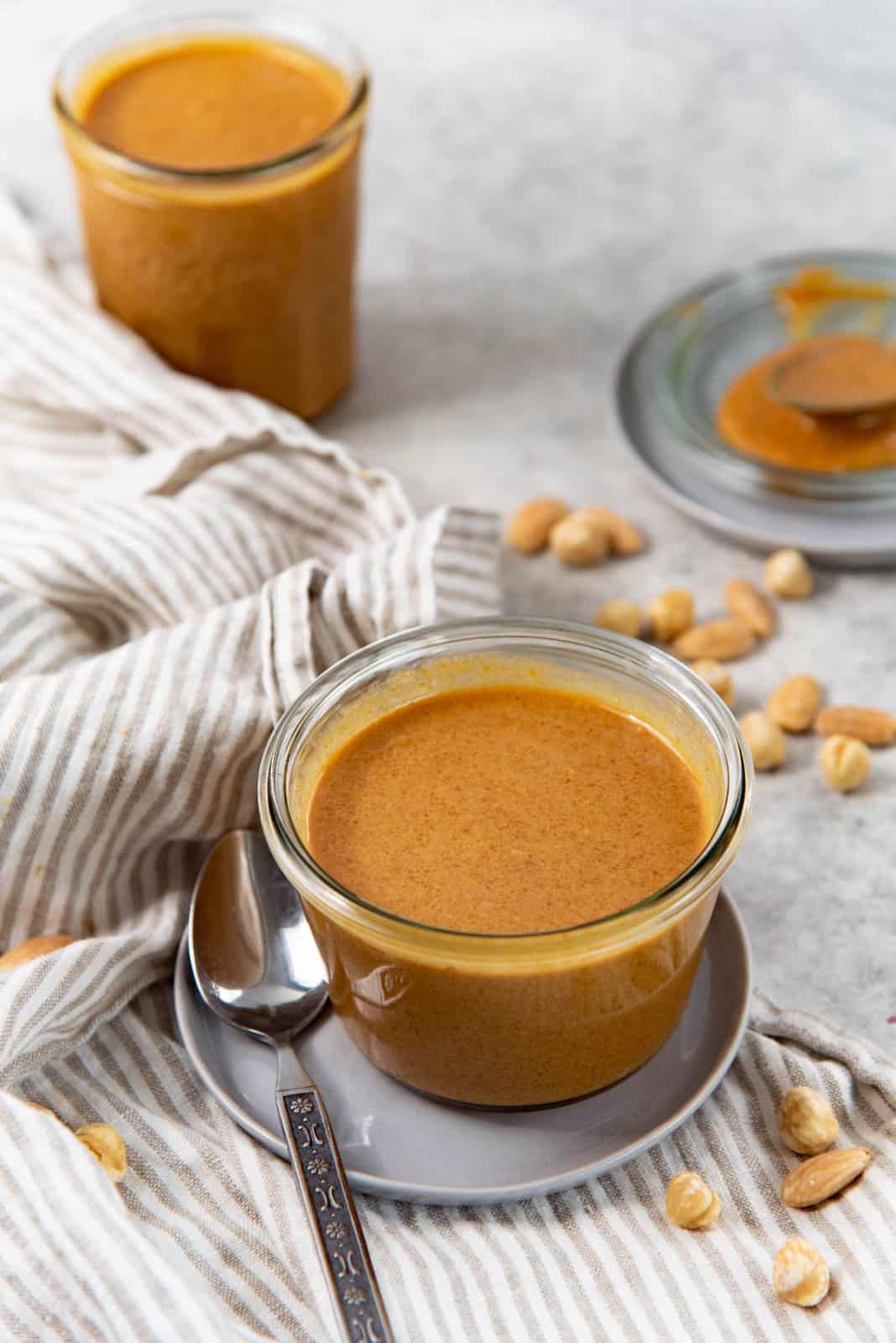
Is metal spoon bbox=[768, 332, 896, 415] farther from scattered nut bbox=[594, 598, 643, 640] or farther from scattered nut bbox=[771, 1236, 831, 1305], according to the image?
scattered nut bbox=[771, 1236, 831, 1305]

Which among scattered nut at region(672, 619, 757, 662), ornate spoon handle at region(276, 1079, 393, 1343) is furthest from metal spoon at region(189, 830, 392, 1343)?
scattered nut at region(672, 619, 757, 662)

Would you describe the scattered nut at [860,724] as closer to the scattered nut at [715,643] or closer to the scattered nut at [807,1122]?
the scattered nut at [715,643]

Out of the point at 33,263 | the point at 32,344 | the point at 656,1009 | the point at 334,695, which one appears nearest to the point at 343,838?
the point at 334,695

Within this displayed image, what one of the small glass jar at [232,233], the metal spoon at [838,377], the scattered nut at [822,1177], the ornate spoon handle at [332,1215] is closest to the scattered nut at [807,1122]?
the scattered nut at [822,1177]

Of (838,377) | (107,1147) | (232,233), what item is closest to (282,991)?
(107,1147)

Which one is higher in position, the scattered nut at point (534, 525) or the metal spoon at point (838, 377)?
the metal spoon at point (838, 377)

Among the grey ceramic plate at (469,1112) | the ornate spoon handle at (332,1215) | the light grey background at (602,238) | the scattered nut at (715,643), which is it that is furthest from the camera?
the scattered nut at (715,643)

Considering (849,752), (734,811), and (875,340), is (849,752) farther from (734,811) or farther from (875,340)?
(875,340)
